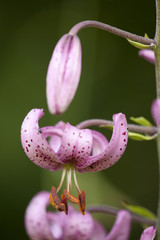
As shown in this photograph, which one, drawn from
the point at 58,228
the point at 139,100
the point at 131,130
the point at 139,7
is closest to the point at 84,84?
the point at 139,100

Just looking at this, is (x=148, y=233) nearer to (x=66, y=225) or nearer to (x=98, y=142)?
(x=98, y=142)

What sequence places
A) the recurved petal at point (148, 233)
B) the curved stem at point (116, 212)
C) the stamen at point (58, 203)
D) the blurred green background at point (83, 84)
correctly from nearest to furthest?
the recurved petal at point (148, 233)
the stamen at point (58, 203)
the curved stem at point (116, 212)
the blurred green background at point (83, 84)

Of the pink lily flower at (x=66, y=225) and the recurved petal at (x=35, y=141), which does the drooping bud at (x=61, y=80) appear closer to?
the recurved petal at (x=35, y=141)

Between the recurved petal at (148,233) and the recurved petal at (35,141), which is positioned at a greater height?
the recurved petal at (35,141)

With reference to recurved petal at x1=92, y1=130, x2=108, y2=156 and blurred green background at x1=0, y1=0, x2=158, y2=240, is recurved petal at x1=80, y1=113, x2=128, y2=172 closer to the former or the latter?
recurved petal at x1=92, y1=130, x2=108, y2=156

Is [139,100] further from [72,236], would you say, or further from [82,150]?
[82,150]

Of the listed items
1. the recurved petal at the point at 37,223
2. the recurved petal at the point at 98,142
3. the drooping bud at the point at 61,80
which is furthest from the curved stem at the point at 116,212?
the drooping bud at the point at 61,80

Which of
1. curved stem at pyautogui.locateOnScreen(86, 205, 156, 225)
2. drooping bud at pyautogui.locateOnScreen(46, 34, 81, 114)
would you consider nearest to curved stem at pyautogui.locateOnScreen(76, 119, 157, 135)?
drooping bud at pyautogui.locateOnScreen(46, 34, 81, 114)

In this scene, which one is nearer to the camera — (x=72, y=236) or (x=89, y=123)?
(x=89, y=123)
